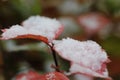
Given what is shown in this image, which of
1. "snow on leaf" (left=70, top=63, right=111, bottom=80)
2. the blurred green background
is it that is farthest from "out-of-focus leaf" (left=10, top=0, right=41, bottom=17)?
"snow on leaf" (left=70, top=63, right=111, bottom=80)

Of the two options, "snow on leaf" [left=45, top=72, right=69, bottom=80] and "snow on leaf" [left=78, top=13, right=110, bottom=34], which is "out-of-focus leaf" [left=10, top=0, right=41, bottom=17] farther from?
"snow on leaf" [left=78, top=13, right=110, bottom=34]

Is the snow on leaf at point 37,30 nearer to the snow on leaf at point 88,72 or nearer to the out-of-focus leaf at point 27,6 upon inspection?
the snow on leaf at point 88,72

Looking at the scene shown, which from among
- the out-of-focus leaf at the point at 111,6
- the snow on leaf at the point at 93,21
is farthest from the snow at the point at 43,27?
the snow on leaf at the point at 93,21

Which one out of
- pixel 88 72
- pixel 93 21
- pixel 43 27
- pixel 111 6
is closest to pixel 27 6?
pixel 43 27

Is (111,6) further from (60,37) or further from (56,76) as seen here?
(56,76)

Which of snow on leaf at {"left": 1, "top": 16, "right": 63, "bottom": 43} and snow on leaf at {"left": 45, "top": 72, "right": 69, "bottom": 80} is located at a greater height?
snow on leaf at {"left": 1, "top": 16, "right": 63, "bottom": 43}

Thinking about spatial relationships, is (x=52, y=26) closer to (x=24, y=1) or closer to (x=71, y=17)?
(x=24, y=1)
